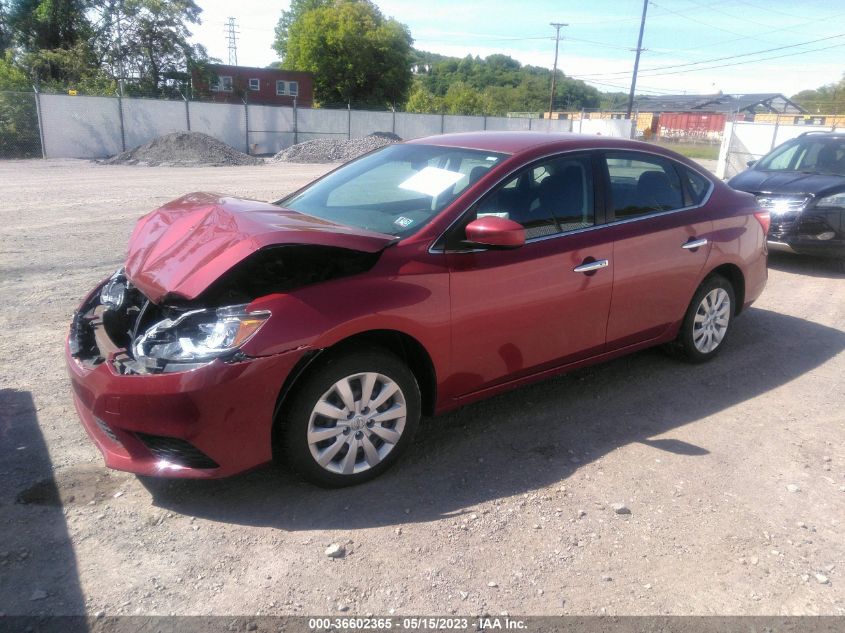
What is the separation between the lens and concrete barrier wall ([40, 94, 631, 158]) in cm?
2823

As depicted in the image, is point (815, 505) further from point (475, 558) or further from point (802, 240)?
point (802, 240)

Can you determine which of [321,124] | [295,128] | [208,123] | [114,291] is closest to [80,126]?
[208,123]

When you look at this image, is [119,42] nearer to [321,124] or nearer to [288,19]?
[321,124]

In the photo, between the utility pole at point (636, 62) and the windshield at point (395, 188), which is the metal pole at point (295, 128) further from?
the windshield at point (395, 188)

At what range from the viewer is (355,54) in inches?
2291

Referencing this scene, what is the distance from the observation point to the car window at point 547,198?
3.91 metres

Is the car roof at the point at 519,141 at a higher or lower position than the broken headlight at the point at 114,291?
higher

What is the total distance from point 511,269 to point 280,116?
34.5m

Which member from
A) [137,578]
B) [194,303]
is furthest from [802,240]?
[137,578]

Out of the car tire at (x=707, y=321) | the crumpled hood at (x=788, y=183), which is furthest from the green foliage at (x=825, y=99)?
the car tire at (x=707, y=321)

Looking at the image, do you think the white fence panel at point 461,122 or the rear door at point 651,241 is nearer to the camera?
the rear door at point 651,241

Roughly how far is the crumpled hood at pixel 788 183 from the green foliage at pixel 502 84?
220 feet

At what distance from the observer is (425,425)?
4227 millimetres

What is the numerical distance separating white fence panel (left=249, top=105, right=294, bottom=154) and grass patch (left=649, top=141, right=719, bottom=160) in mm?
21077
